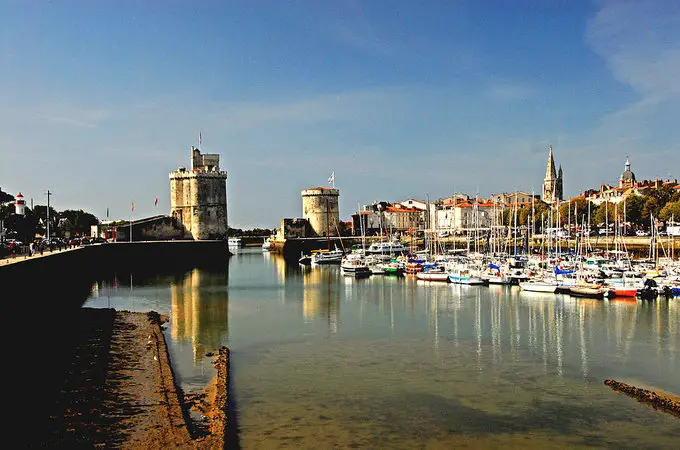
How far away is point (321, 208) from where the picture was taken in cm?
7369

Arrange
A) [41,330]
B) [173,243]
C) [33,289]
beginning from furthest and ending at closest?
[173,243]
[33,289]
[41,330]

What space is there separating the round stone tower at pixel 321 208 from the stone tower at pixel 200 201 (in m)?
17.8

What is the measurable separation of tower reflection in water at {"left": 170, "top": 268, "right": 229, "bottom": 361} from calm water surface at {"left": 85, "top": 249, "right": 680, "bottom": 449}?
0.26 ft

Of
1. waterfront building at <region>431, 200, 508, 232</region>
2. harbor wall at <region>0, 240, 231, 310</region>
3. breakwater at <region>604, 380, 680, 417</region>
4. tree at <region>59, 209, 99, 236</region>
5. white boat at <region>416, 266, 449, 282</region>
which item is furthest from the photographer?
waterfront building at <region>431, 200, 508, 232</region>

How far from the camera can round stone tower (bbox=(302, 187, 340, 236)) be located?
73.6 meters

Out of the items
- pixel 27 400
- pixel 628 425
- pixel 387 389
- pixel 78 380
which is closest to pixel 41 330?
pixel 78 380

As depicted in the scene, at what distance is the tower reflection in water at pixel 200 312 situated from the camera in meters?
17.9

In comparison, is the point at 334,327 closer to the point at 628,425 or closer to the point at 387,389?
the point at 387,389

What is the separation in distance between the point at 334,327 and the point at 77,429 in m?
11.2

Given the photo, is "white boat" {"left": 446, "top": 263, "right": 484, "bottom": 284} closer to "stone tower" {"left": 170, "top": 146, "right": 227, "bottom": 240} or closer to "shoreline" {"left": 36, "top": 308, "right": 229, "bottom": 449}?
"shoreline" {"left": 36, "top": 308, "right": 229, "bottom": 449}

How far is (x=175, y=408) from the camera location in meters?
10.5

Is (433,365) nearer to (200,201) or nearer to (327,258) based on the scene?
(327,258)

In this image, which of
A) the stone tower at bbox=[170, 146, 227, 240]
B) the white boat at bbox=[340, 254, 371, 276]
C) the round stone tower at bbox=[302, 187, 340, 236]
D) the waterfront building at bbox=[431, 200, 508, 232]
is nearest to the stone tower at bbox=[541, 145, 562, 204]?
the waterfront building at bbox=[431, 200, 508, 232]

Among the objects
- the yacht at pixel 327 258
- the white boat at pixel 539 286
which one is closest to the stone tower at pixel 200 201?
the yacht at pixel 327 258
